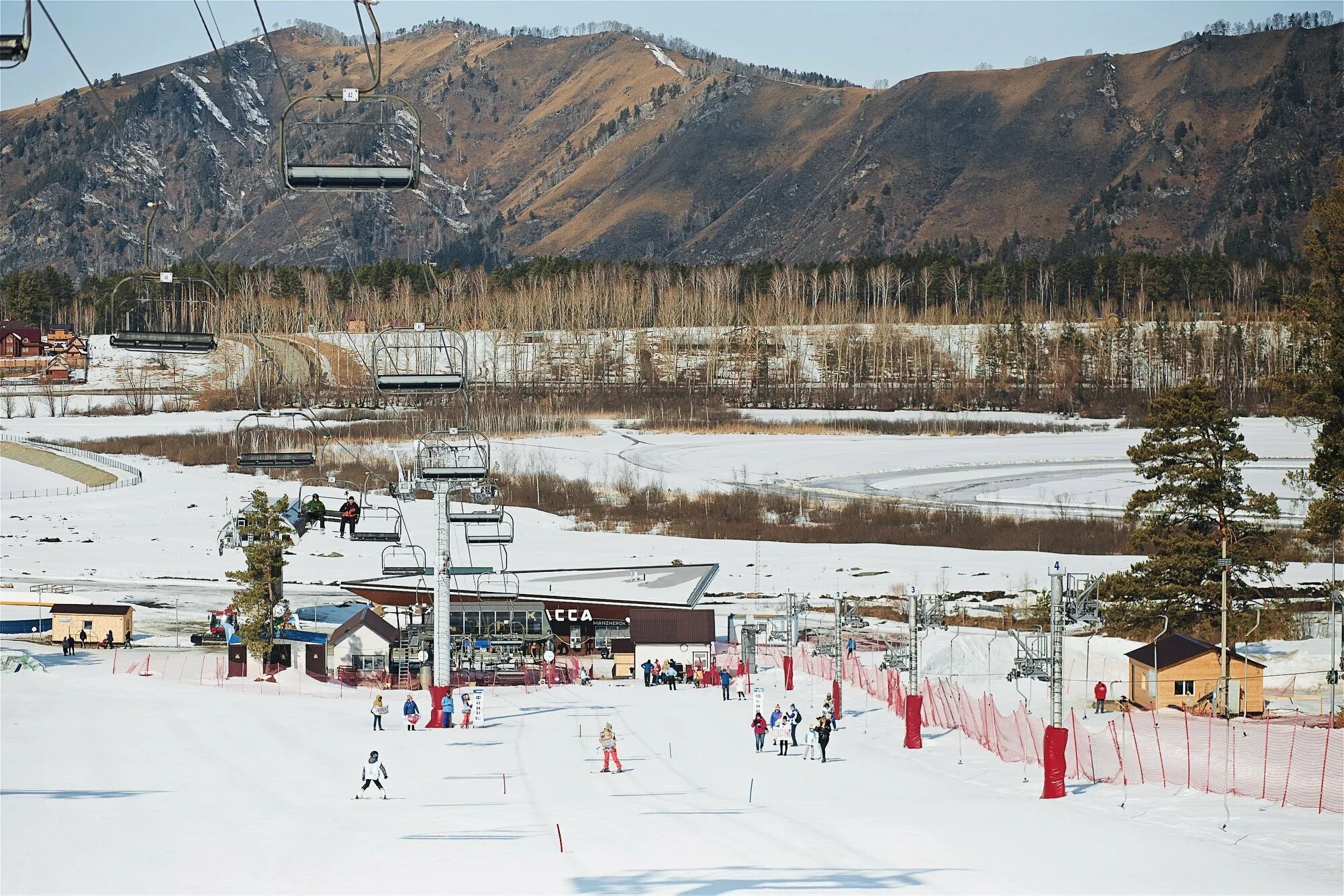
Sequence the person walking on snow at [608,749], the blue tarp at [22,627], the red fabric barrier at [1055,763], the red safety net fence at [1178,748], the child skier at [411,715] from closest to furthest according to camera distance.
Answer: the red fabric barrier at [1055,763]
the red safety net fence at [1178,748]
the person walking on snow at [608,749]
the child skier at [411,715]
the blue tarp at [22,627]

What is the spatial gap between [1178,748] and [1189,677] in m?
8.94

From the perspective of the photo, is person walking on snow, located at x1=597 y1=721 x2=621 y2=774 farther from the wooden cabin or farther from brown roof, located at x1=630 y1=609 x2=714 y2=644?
brown roof, located at x1=630 y1=609 x2=714 y2=644

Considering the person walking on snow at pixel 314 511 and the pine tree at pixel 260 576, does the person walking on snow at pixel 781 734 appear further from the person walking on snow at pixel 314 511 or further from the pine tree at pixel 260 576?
the pine tree at pixel 260 576

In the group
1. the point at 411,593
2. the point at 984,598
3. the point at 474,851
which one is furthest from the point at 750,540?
the point at 474,851

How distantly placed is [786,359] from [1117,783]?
146m

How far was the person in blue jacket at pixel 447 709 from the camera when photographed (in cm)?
3475

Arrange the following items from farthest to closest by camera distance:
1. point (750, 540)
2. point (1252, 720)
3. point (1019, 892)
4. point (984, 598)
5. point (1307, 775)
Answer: point (750, 540)
point (984, 598)
point (1252, 720)
point (1307, 775)
point (1019, 892)

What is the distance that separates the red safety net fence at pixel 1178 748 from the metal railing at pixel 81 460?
69.3 m

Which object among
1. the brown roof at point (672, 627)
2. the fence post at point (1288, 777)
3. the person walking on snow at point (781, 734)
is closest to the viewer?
the fence post at point (1288, 777)

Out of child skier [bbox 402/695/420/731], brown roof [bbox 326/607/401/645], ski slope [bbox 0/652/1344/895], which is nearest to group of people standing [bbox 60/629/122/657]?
brown roof [bbox 326/607/401/645]

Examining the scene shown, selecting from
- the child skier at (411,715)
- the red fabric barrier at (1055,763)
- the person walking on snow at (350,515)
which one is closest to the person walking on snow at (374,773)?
the child skier at (411,715)

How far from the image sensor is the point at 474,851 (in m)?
20.6

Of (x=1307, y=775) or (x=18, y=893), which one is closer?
(x=18, y=893)

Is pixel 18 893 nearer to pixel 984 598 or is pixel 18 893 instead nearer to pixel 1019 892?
pixel 1019 892
